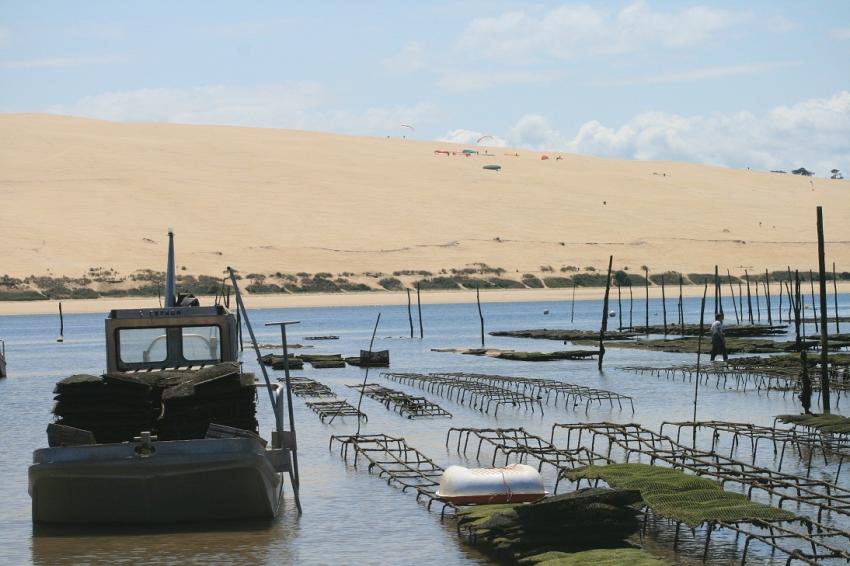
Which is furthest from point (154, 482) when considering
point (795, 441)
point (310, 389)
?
point (310, 389)

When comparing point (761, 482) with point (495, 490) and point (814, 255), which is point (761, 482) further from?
point (814, 255)

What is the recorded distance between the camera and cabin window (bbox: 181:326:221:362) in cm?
1628

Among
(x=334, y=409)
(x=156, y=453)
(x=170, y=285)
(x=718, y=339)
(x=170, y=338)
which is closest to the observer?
(x=156, y=453)

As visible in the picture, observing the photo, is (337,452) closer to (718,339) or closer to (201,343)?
(201,343)

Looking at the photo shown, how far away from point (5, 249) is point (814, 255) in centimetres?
5927

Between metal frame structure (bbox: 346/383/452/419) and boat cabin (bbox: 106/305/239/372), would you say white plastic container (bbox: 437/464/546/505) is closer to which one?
boat cabin (bbox: 106/305/239/372)

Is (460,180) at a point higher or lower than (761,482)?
higher

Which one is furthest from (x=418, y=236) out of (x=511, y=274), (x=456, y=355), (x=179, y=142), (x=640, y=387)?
(x=640, y=387)

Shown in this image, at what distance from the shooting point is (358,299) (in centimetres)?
8319

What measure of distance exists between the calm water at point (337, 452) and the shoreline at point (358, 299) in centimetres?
1792

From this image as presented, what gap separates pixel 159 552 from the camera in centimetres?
1415

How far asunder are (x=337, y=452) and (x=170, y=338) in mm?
6055

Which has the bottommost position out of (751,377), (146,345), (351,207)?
(751,377)

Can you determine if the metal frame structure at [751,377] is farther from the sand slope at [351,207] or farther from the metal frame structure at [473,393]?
the sand slope at [351,207]
